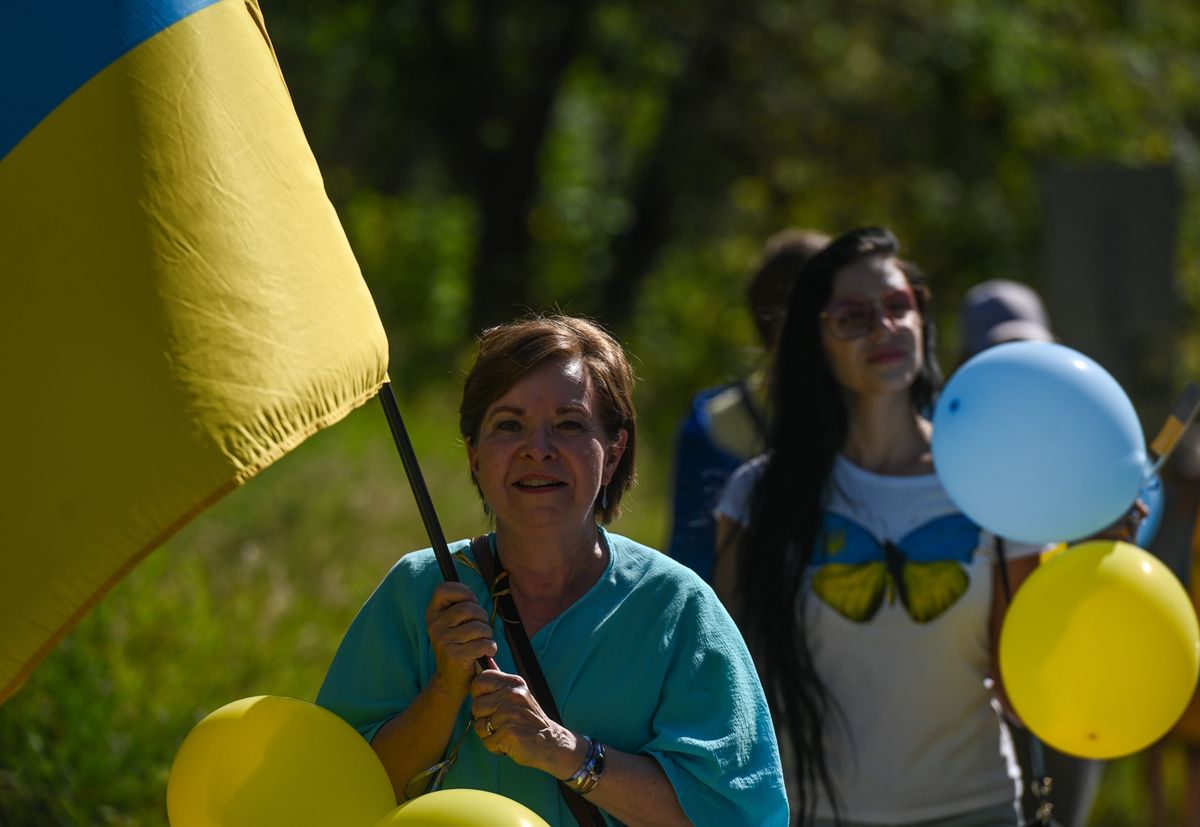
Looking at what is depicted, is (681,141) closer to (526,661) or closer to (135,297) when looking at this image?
(526,661)

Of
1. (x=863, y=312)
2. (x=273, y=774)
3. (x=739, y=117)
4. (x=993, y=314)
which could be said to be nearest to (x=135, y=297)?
(x=273, y=774)

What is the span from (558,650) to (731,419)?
6.46ft

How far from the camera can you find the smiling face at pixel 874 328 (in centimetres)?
394

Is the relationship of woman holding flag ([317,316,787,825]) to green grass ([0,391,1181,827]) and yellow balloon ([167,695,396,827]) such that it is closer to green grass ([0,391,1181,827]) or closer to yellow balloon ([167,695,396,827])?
yellow balloon ([167,695,396,827])

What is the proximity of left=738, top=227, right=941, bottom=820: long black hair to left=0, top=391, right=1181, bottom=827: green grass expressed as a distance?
741mm

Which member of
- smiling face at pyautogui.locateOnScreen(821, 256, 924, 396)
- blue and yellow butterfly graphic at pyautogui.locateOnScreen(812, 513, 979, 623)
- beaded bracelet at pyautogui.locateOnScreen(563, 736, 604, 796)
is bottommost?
blue and yellow butterfly graphic at pyautogui.locateOnScreen(812, 513, 979, 623)

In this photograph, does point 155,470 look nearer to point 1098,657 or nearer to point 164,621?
point 1098,657

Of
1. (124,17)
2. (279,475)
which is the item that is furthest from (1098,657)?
(279,475)

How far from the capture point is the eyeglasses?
3.96 meters

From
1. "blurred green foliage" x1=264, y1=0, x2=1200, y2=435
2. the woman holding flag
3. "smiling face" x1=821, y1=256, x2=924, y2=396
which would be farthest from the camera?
"blurred green foliage" x1=264, y1=0, x2=1200, y2=435

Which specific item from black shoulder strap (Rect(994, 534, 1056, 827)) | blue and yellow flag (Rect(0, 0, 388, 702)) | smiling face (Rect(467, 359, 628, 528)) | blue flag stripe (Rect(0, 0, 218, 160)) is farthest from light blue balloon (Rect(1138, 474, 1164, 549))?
blue flag stripe (Rect(0, 0, 218, 160))

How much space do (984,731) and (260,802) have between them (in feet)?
6.28

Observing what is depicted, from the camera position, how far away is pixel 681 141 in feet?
45.9

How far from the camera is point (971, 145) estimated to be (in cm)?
1375
